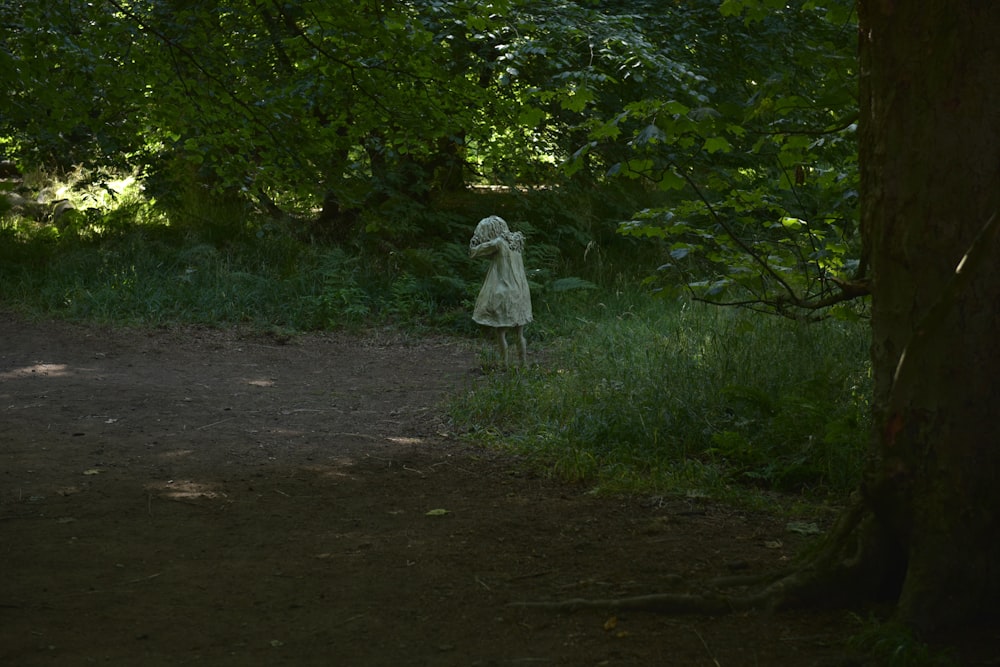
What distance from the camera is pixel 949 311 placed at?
334cm

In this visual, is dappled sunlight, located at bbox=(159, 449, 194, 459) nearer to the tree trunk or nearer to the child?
the child

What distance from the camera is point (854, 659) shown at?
3391 millimetres

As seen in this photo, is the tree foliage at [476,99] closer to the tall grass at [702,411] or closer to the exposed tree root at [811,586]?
the tall grass at [702,411]

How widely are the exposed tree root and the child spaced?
22.2 ft

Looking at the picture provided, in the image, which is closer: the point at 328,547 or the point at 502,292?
the point at 328,547

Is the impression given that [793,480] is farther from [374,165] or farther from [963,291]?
[374,165]

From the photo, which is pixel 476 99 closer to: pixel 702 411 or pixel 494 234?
pixel 494 234

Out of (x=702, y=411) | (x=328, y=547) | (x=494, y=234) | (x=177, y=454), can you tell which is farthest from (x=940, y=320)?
(x=494, y=234)

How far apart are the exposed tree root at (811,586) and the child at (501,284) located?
676 centimetres

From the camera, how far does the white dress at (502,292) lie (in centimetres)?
1080

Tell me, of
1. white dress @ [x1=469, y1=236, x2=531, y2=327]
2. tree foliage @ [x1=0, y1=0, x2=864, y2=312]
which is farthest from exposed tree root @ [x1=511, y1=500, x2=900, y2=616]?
white dress @ [x1=469, y1=236, x2=531, y2=327]

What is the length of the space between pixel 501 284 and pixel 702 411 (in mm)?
4253

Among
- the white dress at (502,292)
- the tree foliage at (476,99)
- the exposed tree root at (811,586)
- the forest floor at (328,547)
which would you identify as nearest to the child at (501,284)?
the white dress at (502,292)

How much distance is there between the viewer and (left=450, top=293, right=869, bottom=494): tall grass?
6.13 metres
